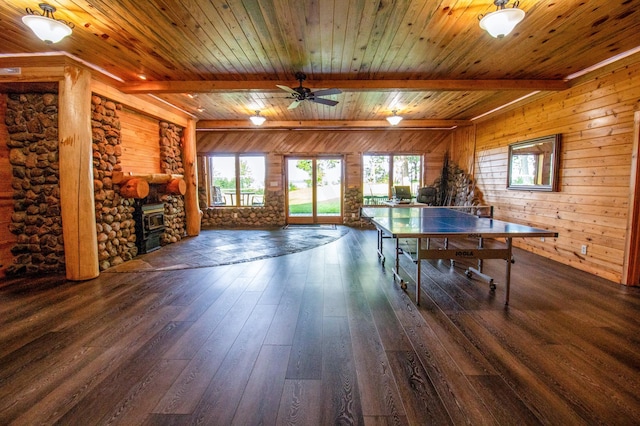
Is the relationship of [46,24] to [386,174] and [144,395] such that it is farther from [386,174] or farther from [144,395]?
[386,174]

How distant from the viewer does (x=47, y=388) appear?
5.81 ft

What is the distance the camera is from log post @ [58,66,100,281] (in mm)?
3678

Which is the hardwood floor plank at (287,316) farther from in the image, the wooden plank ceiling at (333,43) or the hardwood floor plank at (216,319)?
the wooden plank ceiling at (333,43)

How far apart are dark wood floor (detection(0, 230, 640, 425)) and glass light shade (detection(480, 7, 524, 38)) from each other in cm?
259

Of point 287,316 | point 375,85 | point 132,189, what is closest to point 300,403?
point 287,316

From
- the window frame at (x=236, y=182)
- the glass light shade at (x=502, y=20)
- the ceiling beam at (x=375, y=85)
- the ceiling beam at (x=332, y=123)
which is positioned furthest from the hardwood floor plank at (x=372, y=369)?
the window frame at (x=236, y=182)

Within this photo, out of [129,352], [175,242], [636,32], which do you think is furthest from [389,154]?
[129,352]

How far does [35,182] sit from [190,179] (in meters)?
2.94

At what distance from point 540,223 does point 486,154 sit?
2.22 m

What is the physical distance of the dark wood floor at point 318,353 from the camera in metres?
1.59

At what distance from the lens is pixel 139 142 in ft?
17.4

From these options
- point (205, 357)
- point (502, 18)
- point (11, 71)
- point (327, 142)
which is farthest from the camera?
point (327, 142)

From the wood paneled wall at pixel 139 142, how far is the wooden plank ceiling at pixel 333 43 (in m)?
0.82

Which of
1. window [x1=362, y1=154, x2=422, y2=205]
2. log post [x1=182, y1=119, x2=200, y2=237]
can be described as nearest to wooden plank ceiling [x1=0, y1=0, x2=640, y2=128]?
log post [x1=182, y1=119, x2=200, y2=237]
